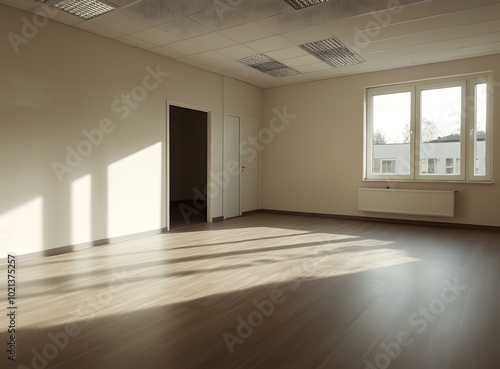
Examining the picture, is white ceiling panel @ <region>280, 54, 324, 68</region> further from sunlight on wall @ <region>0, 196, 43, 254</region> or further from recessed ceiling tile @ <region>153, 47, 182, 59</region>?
sunlight on wall @ <region>0, 196, 43, 254</region>

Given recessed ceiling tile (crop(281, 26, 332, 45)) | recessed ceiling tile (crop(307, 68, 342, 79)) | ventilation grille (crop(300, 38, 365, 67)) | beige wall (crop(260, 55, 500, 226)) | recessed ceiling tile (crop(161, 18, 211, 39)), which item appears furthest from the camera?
recessed ceiling tile (crop(307, 68, 342, 79))

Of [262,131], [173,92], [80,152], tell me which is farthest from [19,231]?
[262,131]

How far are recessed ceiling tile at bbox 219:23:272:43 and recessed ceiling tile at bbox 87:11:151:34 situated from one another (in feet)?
3.69

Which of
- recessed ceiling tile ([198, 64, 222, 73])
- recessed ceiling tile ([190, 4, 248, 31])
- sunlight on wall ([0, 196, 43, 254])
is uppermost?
recessed ceiling tile ([198, 64, 222, 73])

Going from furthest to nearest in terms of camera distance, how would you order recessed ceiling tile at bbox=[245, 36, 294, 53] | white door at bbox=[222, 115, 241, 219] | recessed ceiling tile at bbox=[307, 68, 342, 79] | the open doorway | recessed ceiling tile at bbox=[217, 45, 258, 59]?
1. the open doorway
2. white door at bbox=[222, 115, 241, 219]
3. recessed ceiling tile at bbox=[307, 68, 342, 79]
4. recessed ceiling tile at bbox=[217, 45, 258, 59]
5. recessed ceiling tile at bbox=[245, 36, 294, 53]

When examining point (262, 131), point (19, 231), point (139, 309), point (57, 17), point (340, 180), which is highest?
point (57, 17)

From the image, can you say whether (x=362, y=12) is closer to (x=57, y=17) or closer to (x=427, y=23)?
(x=427, y=23)

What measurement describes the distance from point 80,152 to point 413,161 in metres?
5.77

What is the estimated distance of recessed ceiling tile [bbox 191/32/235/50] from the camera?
510 centimetres

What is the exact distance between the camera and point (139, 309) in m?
2.64

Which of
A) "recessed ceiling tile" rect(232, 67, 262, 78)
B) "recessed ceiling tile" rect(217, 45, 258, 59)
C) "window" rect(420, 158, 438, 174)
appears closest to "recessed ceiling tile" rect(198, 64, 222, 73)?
"recessed ceiling tile" rect(232, 67, 262, 78)

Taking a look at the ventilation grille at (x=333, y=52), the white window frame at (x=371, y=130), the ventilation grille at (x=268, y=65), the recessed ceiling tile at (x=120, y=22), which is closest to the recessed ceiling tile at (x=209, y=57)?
the ventilation grille at (x=268, y=65)

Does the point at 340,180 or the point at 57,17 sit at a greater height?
the point at 57,17

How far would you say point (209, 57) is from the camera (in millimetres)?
6039
